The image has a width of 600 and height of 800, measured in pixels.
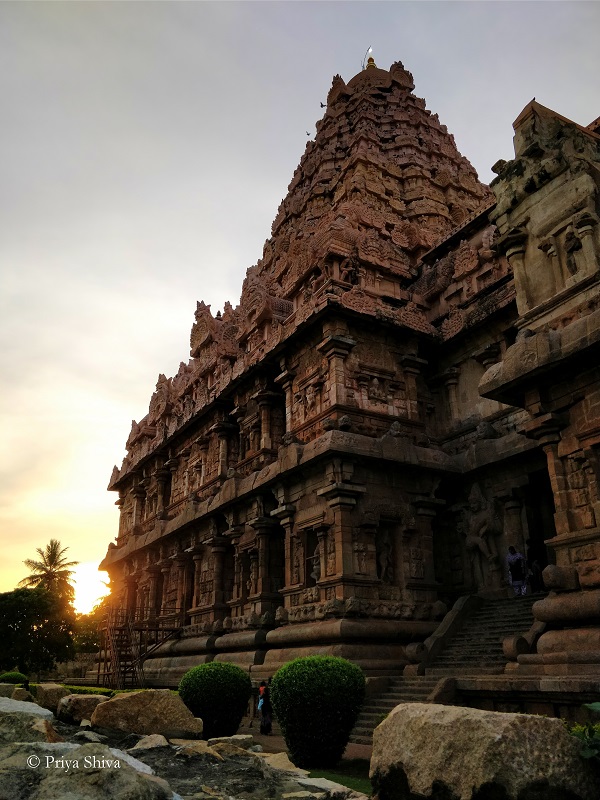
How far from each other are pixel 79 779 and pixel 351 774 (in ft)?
18.8

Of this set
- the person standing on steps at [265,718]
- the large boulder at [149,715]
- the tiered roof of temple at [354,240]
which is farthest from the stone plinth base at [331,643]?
the tiered roof of temple at [354,240]

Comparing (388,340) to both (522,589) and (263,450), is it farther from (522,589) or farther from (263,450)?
(522,589)

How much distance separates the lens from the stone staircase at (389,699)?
511 inches

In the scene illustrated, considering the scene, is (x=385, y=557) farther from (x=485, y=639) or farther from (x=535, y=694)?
(x=535, y=694)

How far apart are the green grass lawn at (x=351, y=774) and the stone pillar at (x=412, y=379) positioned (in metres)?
11.3

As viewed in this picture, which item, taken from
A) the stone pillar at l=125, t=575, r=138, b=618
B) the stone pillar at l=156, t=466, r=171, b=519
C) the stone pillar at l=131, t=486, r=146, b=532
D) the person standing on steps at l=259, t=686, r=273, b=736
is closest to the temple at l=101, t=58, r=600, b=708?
the stone pillar at l=156, t=466, r=171, b=519

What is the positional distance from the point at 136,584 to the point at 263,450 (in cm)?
1445

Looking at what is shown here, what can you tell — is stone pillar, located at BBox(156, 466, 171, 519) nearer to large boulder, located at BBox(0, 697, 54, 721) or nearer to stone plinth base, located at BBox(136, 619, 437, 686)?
stone plinth base, located at BBox(136, 619, 437, 686)

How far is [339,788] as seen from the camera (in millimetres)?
7582

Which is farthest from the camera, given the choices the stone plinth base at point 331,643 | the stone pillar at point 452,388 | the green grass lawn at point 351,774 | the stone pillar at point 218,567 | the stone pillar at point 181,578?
the stone pillar at point 181,578

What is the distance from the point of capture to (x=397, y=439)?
18328 millimetres

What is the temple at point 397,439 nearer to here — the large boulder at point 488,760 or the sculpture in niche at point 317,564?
the sculpture in niche at point 317,564

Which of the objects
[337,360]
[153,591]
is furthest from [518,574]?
[153,591]

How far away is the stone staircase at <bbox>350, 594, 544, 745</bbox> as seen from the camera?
1362 centimetres
